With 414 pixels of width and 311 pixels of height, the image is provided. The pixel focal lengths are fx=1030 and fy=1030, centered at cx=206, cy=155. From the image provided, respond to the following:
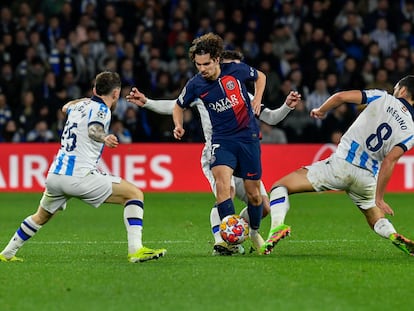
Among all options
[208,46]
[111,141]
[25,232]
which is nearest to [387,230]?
[208,46]

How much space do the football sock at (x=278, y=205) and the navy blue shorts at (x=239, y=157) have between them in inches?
11.6

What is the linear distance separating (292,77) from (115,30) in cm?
396

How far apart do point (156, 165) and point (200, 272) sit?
1055 centimetres

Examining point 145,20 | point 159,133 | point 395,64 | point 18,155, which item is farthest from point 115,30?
point 395,64

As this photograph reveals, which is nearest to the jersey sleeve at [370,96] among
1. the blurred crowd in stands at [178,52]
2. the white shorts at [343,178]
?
the white shorts at [343,178]

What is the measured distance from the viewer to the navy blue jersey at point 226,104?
407 inches

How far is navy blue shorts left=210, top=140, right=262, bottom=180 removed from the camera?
1025 cm

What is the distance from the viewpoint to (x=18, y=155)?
19.2 meters

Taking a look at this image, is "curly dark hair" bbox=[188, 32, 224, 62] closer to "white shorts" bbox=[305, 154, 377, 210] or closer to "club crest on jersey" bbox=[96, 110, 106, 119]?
"club crest on jersey" bbox=[96, 110, 106, 119]

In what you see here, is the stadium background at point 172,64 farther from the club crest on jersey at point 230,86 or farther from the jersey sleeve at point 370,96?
the jersey sleeve at point 370,96

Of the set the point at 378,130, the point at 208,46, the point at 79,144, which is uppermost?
the point at 208,46

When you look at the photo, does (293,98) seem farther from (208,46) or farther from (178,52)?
(178,52)

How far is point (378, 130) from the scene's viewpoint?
9977 millimetres

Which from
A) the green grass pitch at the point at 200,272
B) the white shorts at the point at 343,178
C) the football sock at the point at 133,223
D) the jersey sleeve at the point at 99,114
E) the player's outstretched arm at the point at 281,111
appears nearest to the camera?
the green grass pitch at the point at 200,272
